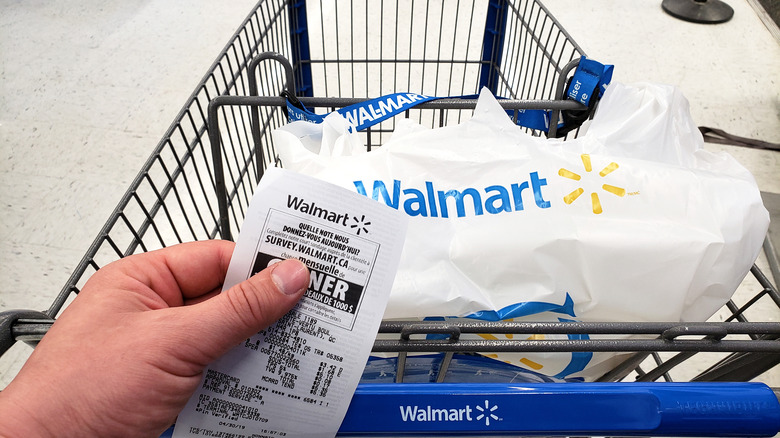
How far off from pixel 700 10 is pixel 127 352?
3453 millimetres

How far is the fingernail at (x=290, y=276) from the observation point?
41 cm

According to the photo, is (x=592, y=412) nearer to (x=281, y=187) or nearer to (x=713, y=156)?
(x=281, y=187)

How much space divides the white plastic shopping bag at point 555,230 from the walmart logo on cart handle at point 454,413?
0.16 meters

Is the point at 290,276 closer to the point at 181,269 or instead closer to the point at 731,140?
the point at 181,269

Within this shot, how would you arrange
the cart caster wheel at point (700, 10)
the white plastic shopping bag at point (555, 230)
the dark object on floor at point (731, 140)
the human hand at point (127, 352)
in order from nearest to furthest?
the human hand at point (127, 352)
the white plastic shopping bag at point (555, 230)
the dark object on floor at point (731, 140)
the cart caster wheel at point (700, 10)

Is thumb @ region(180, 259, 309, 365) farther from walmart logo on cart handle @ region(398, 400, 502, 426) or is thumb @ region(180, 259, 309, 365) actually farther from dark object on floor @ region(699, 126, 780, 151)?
dark object on floor @ region(699, 126, 780, 151)

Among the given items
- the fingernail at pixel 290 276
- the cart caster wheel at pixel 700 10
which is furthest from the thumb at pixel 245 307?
the cart caster wheel at pixel 700 10

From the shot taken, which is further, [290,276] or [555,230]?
[555,230]

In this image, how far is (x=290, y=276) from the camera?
1.37ft

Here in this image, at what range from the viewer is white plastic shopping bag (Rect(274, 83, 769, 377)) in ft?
1.91

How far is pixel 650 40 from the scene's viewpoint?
103 inches

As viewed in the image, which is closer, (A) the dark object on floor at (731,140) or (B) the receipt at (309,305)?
(B) the receipt at (309,305)

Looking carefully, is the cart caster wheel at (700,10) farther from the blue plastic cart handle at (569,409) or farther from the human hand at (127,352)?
the human hand at (127,352)

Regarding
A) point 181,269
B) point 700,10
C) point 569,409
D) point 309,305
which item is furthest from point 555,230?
point 700,10
